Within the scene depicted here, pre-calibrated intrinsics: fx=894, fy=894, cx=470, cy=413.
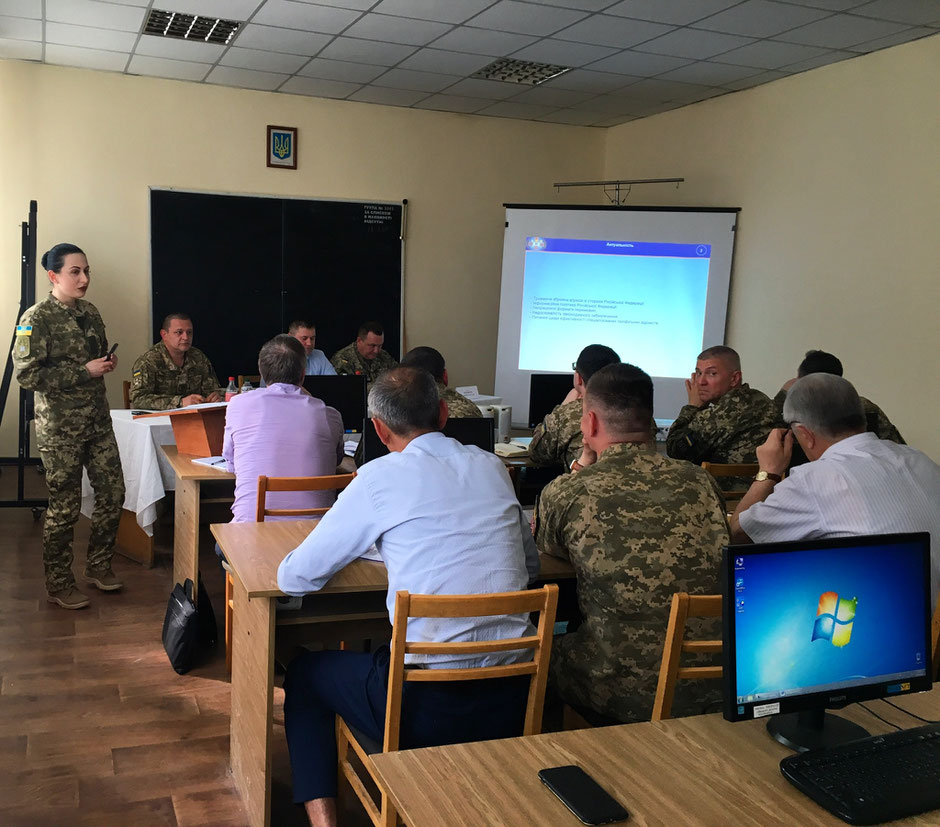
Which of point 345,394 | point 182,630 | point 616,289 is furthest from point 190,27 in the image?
point 182,630

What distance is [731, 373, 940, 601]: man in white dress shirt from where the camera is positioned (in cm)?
233

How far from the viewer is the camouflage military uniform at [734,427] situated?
4180 mm

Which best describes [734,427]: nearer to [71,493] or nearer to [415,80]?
[71,493]

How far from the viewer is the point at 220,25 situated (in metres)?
5.55

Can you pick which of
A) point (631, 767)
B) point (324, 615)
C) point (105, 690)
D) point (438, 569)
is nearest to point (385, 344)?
point (105, 690)

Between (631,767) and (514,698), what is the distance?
71 cm

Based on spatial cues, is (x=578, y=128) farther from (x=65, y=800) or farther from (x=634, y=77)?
(x=65, y=800)

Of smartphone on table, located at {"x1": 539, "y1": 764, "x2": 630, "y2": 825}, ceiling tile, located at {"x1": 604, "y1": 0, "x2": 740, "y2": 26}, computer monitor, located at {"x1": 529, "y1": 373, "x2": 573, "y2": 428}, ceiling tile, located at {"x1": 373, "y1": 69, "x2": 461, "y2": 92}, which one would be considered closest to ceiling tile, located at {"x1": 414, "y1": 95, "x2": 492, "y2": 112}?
ceiling tile, located at {"x1": 373, "y1": 69, "x2": 461, "y2": 92}

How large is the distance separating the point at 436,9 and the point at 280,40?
1.26 m

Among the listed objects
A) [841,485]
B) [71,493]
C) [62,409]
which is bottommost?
[71,493]

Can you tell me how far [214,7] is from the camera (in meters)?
5.10

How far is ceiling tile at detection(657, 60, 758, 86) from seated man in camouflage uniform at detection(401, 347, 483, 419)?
10.6ft

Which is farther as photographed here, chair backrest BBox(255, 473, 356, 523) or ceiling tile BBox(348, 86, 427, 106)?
ceiling tile BBox(348, 86, 427, 106)

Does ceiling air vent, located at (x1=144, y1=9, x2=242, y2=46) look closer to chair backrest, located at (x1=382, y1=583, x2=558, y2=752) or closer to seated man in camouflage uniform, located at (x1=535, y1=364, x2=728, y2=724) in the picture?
seated man in camouflage uniform, located at (x1=535, y1=364, x2=728, y2=724)
